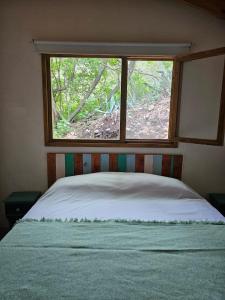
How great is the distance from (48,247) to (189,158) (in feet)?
5.79

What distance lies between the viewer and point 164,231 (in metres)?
1.49

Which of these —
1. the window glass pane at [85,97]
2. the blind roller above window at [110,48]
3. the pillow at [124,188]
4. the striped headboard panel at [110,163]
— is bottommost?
the pillow at [124,188]

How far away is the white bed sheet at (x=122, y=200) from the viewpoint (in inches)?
67.4

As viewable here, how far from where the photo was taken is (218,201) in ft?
7.43

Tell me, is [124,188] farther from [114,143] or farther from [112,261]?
[112,261]

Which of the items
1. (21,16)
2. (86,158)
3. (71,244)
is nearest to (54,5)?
(21,16)

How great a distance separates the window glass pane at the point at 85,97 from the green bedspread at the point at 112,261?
3.86 feet

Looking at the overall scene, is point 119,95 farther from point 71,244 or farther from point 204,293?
point 204,293

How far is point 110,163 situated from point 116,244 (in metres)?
1.24

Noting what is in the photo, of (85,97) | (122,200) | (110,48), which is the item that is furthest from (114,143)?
(110,48)

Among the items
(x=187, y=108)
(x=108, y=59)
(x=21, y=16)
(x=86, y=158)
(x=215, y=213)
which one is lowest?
(x=215, y=213)

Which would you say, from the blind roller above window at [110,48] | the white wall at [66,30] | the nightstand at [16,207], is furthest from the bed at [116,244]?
the blind roller above window at [110,48]

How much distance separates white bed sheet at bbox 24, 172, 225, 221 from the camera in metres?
1.71

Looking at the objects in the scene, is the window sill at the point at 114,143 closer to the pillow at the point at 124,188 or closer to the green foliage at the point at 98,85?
the green foliage at the point at 98,85
